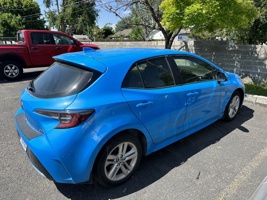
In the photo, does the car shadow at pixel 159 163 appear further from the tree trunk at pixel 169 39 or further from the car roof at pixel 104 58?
the tree trunk at pixel 169 39

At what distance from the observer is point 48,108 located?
2.11 metres

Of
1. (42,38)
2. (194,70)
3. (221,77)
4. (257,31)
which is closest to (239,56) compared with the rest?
(257,31)

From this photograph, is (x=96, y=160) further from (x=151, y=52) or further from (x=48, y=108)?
(x=151, y=52)

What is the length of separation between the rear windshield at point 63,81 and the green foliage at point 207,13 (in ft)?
14.7

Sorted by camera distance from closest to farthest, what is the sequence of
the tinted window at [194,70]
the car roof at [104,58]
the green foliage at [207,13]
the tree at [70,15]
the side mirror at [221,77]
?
the car roof at [104,58] → the tinted window at [194,70] → the side mirror at [221,77] → the green foliage at [207,13] → the tree at [70,15]

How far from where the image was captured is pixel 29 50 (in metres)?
7.89

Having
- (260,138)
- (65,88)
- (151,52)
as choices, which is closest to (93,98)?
(65,88)

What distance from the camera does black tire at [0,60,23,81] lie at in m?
7.54

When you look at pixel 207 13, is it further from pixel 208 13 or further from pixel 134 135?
pixel 134 135

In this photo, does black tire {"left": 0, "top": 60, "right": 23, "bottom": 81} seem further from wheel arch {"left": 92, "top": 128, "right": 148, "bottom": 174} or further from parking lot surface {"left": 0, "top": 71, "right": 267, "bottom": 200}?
wheel arch {"left": 92, "top": 128, "right": 148, "bottom": 174}

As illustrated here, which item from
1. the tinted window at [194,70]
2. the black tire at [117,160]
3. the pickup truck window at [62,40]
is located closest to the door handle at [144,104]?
the black tire at [117,160]

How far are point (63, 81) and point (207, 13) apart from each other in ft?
16.1

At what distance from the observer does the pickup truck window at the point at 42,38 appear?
8.08 m

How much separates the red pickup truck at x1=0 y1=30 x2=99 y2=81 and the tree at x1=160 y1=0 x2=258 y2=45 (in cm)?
438
